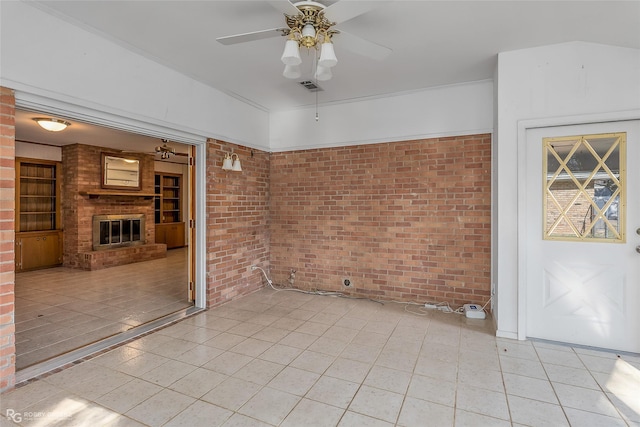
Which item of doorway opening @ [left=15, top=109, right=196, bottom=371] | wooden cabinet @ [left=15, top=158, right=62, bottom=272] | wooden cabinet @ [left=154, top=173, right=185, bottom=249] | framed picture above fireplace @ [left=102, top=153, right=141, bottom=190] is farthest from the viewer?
wooden cabinet @ [left=154, top=173, right=185, bottom=249]

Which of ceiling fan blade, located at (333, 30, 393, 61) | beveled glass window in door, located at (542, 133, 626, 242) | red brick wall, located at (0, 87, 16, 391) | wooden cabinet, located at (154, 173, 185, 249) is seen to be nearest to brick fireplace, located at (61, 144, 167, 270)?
wooden cabinet, located at (154, 173, 185, 249)

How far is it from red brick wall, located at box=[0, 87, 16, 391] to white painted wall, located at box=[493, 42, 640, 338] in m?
4.11

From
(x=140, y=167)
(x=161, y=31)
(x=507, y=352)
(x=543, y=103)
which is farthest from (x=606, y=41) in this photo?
(x=140, y=167)

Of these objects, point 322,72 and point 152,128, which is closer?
point 322,72

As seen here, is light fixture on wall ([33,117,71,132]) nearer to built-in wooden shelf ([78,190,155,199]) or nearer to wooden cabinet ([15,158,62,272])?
built-in wooden shelf ([78,190,155,199])

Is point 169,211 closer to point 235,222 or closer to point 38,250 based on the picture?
point 38,250

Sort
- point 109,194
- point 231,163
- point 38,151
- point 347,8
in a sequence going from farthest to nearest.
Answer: point 109,194 → point 38,151 → point 231,163 → point 347,8

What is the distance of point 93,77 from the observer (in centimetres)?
278

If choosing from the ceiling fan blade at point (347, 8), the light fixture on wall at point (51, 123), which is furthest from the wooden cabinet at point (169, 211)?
the ceiling fan blade at point (347, 8)

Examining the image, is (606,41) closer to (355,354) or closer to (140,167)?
(355,354)

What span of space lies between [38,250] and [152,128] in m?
5.32

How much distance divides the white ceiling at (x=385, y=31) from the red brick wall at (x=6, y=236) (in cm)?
90

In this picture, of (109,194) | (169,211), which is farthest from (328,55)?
(169,211)

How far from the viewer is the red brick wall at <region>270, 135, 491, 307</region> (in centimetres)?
391
